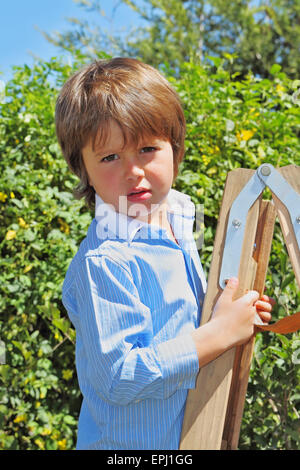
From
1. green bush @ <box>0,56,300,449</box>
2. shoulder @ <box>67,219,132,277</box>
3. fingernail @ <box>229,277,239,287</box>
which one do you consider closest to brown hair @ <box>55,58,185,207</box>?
shoulder @ <box>67,219,132,277</box>

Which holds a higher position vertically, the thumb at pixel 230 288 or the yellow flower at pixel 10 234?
the yellow flower at pixel 10 234

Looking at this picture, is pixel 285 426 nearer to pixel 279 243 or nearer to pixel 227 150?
pixel 279 243

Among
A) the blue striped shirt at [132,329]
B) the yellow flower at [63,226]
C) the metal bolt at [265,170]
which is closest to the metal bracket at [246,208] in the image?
the metal bolt at [265,170]

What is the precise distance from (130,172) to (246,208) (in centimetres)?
30

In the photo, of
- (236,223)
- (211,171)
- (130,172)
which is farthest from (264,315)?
(211,171)

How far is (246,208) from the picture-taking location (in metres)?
1.27

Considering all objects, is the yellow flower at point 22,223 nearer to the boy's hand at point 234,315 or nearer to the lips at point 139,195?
the lips at point 139,195

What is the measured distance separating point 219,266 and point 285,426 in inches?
43.6

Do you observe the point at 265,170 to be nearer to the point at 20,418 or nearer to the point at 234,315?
the point at 234,315

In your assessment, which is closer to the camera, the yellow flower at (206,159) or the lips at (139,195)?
the lips at (139,195)

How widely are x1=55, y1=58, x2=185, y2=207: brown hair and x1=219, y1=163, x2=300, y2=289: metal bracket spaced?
291 mm

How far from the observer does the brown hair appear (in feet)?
4.36

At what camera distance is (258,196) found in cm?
128

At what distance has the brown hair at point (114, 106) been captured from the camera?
133cm
